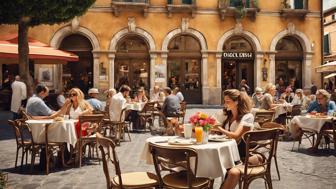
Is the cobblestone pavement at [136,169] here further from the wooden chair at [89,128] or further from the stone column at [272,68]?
the stone column at [272,68]

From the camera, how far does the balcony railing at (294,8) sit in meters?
21.4

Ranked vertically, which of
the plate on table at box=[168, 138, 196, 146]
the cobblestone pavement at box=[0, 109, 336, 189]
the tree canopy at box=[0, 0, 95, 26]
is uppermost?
the tree canopy at box=[0, 0, 95, 26]

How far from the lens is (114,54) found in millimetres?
20281

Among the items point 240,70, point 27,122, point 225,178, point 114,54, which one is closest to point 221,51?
point 240,70

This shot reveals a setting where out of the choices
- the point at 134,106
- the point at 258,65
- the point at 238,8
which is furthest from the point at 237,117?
the point at 258,65

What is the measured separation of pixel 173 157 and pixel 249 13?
1865 centimetres

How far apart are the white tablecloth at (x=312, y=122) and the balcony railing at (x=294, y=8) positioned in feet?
45.8

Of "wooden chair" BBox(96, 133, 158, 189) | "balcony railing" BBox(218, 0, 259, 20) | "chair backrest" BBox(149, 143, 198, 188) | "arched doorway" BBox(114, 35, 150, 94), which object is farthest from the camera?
"arched doorway" BBox(114, 35, 150, 94)

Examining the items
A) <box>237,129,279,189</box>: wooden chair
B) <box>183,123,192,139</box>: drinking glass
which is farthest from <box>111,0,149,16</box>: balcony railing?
<box>237,129,279,189</box>: wooden chair

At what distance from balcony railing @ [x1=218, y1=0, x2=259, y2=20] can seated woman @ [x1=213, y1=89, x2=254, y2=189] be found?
16217 mm

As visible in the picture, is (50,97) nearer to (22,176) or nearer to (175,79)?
(175,79)

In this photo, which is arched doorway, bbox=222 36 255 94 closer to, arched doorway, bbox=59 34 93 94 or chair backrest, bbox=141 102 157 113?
arched doorway, bbox=59 34 93 94

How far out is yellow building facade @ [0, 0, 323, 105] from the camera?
20234 millimetres

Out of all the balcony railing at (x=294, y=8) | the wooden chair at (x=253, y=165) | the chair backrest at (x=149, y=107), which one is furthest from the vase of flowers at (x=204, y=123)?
the balcony railing at (x=294, y=8)
